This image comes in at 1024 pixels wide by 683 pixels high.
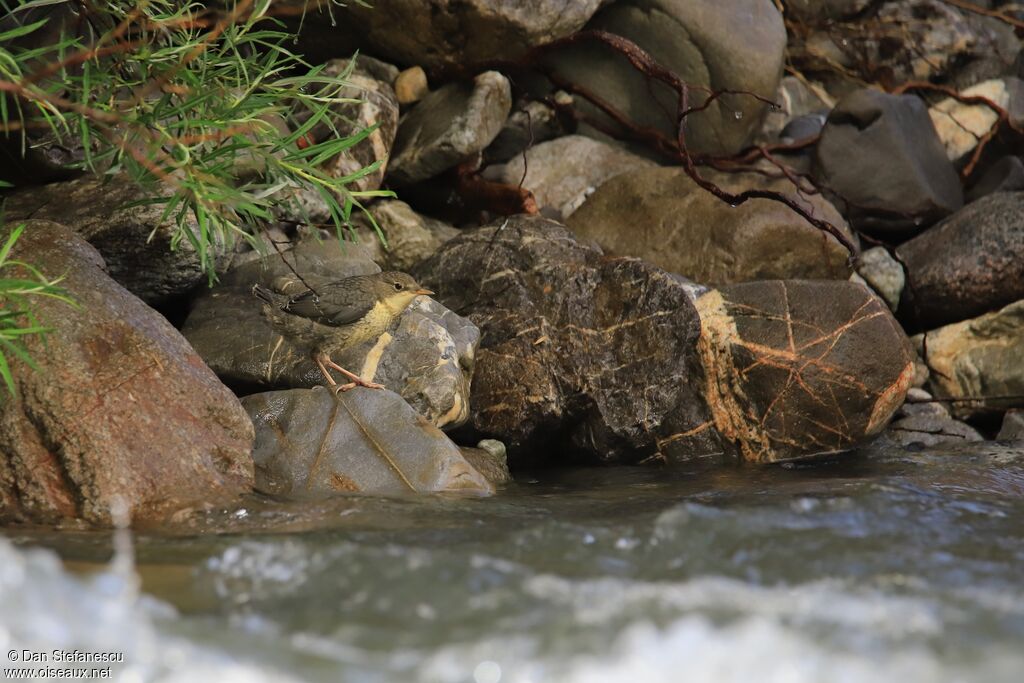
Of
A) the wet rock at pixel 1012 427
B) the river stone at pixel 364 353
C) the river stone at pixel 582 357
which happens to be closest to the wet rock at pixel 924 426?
the wet rock at pixel 1012 427

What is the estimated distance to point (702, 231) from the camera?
754cm

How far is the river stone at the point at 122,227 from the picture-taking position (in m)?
5.65

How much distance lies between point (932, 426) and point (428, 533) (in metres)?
4.58

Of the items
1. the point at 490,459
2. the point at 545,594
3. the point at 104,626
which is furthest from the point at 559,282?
the point at 104,626

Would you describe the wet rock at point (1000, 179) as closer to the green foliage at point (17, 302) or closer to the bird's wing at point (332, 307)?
the bird's wing at point (332, 307)

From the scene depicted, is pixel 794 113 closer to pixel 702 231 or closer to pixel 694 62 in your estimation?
pixel 694 62

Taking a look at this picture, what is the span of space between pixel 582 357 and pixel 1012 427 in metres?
2.97

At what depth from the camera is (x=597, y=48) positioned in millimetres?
8578

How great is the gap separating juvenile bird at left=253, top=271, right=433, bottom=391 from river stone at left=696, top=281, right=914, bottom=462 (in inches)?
79.6

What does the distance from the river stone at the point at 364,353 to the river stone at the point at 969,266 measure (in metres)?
3.79

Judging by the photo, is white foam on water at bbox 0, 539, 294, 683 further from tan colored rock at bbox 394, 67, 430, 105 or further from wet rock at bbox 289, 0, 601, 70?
tan colored rock at bbox 394, 67, 430, 105

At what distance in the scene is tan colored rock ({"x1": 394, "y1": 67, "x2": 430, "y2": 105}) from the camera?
26.5 feet

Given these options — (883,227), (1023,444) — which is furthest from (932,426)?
(883,227)

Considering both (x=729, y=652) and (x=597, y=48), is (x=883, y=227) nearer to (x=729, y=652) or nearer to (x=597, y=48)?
(x=597, y=48)
